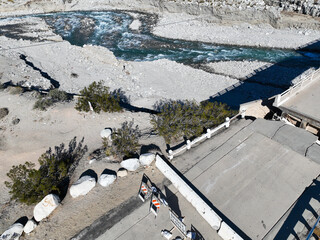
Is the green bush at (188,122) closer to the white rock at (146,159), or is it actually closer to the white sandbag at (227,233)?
the white rock at (146,159)

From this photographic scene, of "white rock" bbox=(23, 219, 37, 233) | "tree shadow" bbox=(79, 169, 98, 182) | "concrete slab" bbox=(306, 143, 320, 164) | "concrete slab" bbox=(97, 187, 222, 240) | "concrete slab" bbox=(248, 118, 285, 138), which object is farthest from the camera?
"concrete slab" bbox=(248, 118, 285, 138)

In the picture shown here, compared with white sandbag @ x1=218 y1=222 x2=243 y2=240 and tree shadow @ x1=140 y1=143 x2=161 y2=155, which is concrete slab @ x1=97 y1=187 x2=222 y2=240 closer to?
white sandbag @ x1=218 y1=222 x2=243 y2=240

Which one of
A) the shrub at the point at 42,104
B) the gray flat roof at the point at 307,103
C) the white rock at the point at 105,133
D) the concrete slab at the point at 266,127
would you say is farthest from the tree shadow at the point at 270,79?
the shrub at the point at 42,104

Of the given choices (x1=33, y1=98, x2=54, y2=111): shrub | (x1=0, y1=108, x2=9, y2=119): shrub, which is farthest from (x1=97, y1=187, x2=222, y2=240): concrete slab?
(x1=0, y1=108, x2=9, y2=119): shrub

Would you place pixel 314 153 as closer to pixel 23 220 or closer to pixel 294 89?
pixel 294 89

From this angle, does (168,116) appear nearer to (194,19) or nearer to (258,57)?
(258,57)

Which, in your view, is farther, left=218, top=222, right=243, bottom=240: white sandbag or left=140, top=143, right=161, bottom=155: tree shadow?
left=140, top=143, right=161, bottom=155: tree shadow

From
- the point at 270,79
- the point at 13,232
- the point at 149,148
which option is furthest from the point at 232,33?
the point at 13,232
